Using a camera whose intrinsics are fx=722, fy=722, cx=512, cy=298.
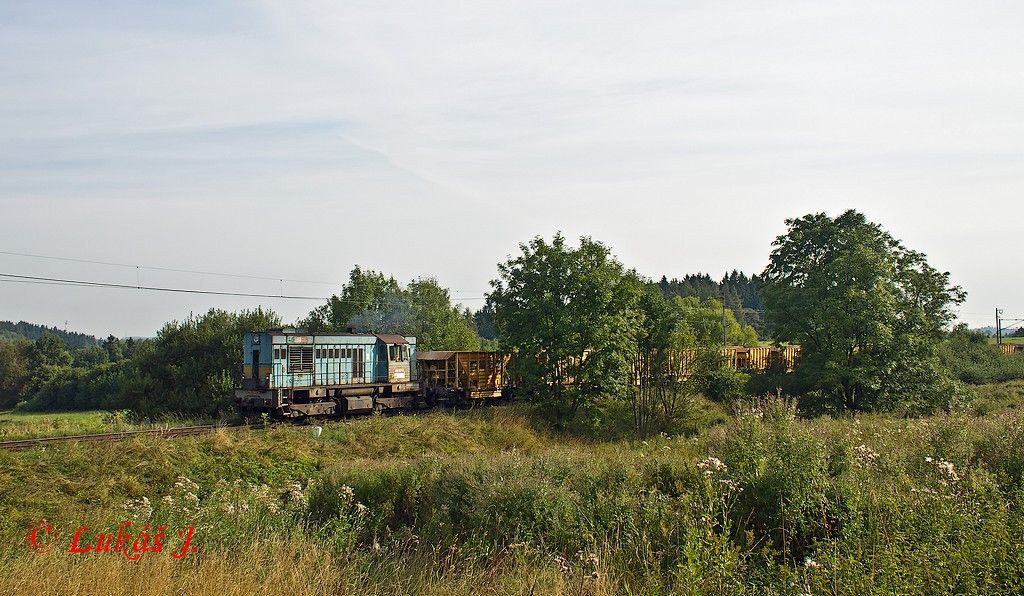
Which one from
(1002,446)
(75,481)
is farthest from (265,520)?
(1002,446)

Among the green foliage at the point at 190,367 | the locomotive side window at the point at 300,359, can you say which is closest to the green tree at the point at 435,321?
the green foliage at the point at 190,367

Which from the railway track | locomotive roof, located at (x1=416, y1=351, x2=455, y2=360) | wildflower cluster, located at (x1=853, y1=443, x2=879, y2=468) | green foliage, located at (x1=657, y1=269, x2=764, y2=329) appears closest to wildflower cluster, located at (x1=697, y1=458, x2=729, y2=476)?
wildflower cluster, located at (x1=853, y1=443, x2=879, y2=468)

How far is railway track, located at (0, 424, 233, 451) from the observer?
1866 cm

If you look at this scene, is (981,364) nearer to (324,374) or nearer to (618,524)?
→ (324,374)

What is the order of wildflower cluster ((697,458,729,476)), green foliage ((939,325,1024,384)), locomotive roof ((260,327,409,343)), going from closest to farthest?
1. wildflower cluster ((697,458,729,476))
2. locomotive roof ((260,327,409,343))
3. green foliage ((939,325,1024,384))

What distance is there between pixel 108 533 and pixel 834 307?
99.4 feet

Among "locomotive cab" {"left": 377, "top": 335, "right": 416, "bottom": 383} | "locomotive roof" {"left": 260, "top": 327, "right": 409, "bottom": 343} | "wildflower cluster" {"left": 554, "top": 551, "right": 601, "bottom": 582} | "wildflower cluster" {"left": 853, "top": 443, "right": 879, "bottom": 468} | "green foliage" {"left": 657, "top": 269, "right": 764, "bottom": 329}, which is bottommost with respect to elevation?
"wildflower cluster" {"left": 554, "top": 551, "right": 601, "bottom": 582}

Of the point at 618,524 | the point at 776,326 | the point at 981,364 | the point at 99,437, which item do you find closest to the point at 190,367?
the point at 99,437

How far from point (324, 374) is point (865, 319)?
23280mm

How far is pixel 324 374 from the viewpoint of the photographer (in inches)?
1142

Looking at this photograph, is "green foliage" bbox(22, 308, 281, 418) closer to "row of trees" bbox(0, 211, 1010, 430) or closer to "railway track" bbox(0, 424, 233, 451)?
"row of trees" bbox(0, 211, 1010, 430)

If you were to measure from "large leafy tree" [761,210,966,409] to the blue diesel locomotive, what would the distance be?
1854cm

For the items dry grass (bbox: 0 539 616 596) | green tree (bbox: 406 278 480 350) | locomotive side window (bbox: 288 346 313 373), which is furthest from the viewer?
green tree (bbox: 406 278 480 350)

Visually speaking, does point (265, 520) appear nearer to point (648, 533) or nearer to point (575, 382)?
point (648, 533)
